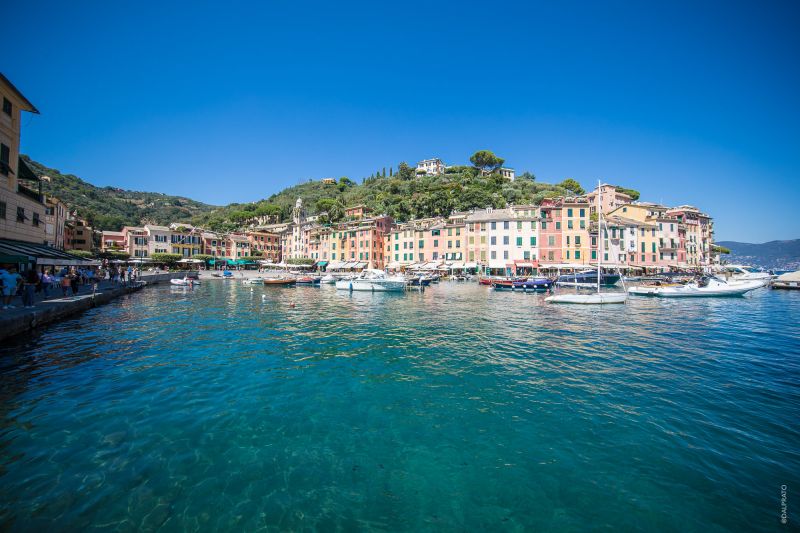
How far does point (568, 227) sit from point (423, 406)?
58554 millimetres

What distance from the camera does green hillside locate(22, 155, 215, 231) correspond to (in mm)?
113938

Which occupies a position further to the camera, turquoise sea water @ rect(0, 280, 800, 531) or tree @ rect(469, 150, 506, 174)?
tree @ rect(469, 150, 506, 174)

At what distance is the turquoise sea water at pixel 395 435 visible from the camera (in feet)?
16.6

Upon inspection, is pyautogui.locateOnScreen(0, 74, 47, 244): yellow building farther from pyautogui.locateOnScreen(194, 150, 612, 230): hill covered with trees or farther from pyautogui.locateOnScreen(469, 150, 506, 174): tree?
pyautogui.locateOnScreen(469, 150, 506, 174): tree

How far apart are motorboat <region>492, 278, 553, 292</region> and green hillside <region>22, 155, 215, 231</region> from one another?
12140 cm

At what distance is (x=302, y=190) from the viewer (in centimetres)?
17500

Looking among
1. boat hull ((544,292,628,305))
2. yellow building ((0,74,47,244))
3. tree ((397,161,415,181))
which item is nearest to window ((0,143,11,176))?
yellow building ((0,74,47,244))

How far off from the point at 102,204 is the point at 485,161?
155763 millimetres

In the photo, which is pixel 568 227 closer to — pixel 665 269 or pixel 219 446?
pixel 665 269

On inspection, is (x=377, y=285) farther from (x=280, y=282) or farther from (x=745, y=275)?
(x=745, y=275)

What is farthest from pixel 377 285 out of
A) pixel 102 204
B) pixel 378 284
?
pixel 102 204

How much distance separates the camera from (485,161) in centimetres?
12644

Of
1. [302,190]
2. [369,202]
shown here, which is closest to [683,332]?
[369,202]

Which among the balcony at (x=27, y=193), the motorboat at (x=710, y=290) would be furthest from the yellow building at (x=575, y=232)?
the balcony at (x=27, y=193)
